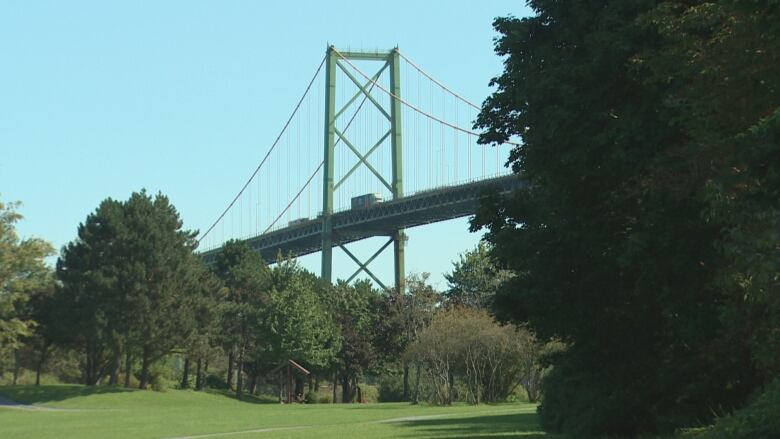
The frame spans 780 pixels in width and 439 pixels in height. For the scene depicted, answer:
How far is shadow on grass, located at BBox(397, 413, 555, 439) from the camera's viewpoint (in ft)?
94.7

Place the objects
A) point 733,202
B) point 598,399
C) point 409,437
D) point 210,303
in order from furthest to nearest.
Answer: point 210,303 → point 409,437 → point 598,399 → point 733,202

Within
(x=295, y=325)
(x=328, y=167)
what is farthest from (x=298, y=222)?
(x=295, y=325)

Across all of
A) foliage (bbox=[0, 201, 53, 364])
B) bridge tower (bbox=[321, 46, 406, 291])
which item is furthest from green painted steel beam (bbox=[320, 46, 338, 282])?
foliage (bbox=[0, 201, 53, 364])

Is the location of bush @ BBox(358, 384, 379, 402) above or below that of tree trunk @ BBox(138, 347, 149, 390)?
below

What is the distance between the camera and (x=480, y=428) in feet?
107

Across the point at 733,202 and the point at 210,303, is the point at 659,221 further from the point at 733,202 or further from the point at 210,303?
the point at 210,303

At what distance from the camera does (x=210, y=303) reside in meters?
82.4

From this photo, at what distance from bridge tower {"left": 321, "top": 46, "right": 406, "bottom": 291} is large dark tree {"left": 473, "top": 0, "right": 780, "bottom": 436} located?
6004cm

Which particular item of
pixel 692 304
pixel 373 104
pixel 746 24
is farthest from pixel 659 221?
pixel 373 104

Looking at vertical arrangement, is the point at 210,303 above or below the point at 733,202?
above

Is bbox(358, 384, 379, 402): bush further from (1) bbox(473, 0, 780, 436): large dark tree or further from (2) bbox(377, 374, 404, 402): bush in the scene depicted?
(1) bbox(473, 0, 780, 436): large dark tree

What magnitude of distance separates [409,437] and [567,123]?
13.0 m

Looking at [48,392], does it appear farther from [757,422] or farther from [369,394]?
[757,422]

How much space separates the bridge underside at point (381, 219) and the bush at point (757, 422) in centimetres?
5164
